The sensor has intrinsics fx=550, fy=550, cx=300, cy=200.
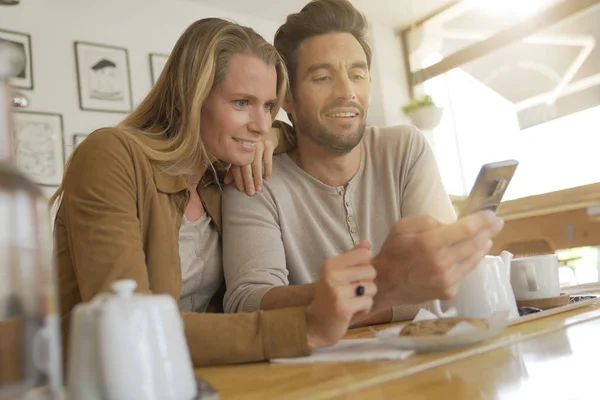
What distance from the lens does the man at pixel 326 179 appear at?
1229mm

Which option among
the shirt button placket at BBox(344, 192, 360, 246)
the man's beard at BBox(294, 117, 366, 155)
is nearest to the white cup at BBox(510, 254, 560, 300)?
the shirt button placket at BBox(344, 192, 360, 246)

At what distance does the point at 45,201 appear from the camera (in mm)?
401

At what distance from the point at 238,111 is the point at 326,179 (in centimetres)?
34

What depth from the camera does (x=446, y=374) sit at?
566 millimetres

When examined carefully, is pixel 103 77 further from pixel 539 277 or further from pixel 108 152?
pixel 539 277

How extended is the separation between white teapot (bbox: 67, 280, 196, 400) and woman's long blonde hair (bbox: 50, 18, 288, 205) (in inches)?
25.7

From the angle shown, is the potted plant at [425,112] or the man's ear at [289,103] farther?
the potted plant at [425,112]

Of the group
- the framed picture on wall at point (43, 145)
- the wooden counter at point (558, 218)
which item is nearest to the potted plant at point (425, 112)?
the wooden counter at point (558, 218)

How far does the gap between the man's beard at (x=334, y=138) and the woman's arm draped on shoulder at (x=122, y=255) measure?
1.93 feet

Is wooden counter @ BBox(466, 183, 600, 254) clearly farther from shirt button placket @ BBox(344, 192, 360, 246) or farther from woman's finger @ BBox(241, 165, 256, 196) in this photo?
woman's finger @ BBox(241, 165, 256, 196)

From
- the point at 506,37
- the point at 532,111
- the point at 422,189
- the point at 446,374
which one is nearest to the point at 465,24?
the point at 506,37

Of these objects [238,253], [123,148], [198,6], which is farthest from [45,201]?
[198,6]

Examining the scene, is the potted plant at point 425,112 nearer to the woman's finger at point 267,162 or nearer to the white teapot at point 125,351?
the woman's finger at point 267,162

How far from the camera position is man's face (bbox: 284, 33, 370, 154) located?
1.49 metres
